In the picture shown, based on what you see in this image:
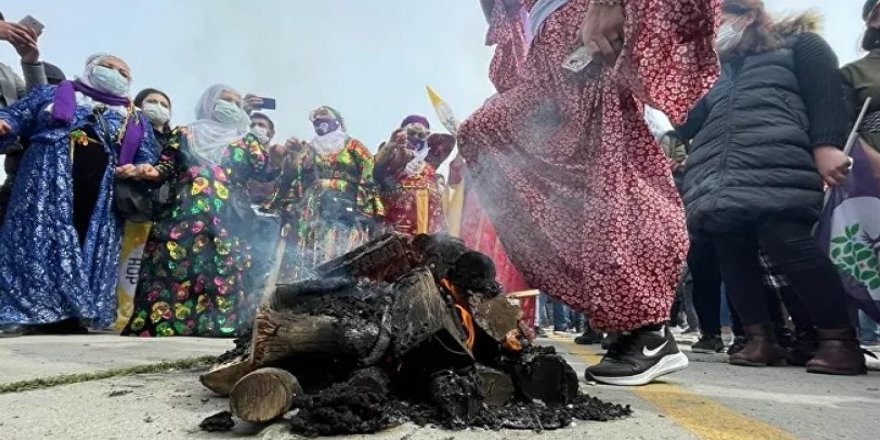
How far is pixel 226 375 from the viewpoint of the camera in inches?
63.0

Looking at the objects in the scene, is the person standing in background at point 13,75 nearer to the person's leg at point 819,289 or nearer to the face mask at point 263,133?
the face mask at point 263,133

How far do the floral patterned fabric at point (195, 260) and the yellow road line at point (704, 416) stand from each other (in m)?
3.36

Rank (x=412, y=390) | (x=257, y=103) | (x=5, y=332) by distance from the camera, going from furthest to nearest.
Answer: (x=257, y=103) < (x=5, y=332) < (x=412, y=390)

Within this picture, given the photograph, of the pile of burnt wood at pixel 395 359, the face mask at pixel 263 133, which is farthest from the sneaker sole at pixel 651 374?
the face mask at pixel 263 133

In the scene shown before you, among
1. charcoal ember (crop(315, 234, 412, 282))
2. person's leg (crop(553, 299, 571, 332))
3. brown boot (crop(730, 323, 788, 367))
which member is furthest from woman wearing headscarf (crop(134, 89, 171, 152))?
person's leg (crop(553, 299, 571, 332))

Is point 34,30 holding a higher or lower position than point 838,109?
higher

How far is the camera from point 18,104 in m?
4.33

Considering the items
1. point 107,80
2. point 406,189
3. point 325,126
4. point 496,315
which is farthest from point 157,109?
point 496,315

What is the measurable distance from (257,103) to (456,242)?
4246mm

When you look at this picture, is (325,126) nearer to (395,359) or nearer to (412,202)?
(412,202)

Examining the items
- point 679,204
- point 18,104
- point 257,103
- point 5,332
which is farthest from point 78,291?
point 679,204

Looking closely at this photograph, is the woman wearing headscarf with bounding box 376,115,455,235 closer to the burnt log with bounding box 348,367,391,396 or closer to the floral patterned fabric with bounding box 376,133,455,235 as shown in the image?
the floral patterned fabric with bounding box 376,133,455,235

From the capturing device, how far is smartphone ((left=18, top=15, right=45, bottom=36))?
14.1 feet

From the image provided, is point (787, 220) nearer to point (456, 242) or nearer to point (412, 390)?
point (456, 242)
